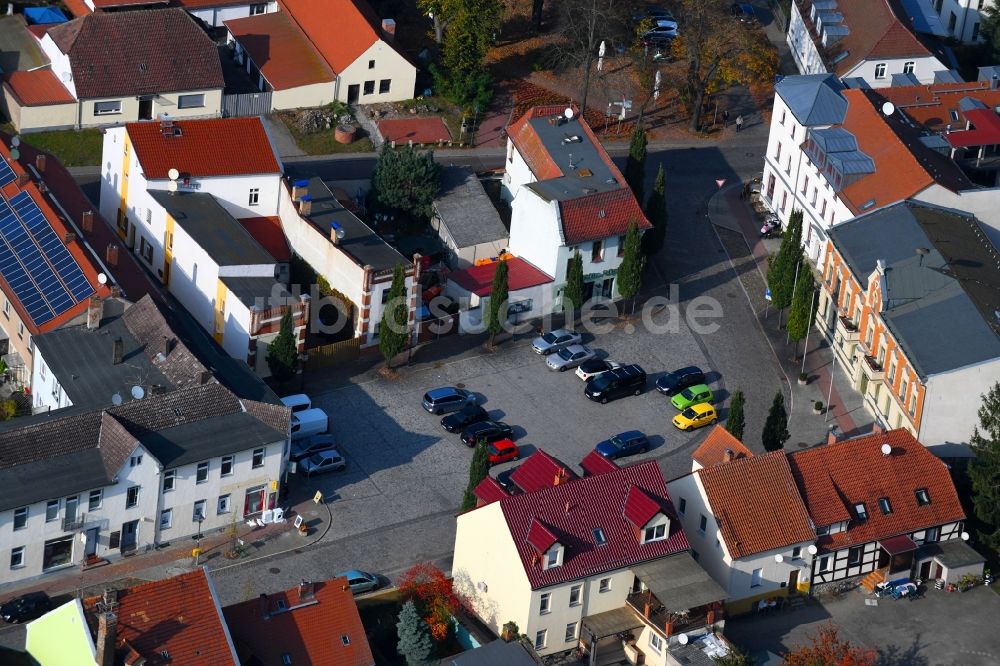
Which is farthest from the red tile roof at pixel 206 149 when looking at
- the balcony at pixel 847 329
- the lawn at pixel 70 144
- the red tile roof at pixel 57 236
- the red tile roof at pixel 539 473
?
the balcony at pixel 847 329

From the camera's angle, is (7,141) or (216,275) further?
(7,141)

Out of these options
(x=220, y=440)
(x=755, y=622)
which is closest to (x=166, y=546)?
(x=220, y=440)

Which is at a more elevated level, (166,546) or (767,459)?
(767,459)

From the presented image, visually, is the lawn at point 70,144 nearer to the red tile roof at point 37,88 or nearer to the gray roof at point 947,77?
the red tile roof at point 37,88

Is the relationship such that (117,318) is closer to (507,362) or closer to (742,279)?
(507,362)

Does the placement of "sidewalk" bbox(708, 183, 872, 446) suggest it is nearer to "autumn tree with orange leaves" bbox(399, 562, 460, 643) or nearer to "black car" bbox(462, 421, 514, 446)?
"black car" bbox(462, 421, 514, 446)

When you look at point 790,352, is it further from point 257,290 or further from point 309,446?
point 257,290
